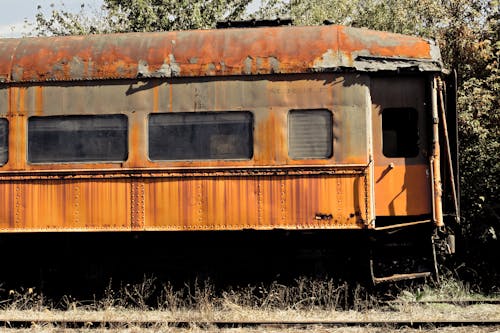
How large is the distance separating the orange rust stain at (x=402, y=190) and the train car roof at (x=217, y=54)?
4.35 ft

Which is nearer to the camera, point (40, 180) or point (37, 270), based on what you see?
point (40, 180)

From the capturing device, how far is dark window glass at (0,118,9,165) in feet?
31.4

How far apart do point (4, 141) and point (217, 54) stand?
308 cm

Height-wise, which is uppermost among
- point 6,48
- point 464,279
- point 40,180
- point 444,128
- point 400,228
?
point 6,48

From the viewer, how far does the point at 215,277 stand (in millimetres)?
9891

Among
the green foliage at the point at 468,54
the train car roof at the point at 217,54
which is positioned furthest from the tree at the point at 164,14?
the train car roof at the point at 217,54

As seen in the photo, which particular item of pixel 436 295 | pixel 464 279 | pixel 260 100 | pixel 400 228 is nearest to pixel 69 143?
pixel 260 100

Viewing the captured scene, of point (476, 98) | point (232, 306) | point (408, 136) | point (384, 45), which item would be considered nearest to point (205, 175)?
point (232, 306)

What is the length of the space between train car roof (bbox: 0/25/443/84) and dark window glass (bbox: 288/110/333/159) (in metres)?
0.58

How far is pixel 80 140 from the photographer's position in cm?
948

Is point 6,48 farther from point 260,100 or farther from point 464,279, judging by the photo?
point 464,279

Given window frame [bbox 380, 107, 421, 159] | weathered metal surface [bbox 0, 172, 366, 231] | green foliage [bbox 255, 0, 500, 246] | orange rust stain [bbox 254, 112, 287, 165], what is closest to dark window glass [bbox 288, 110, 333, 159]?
orange rust stain [bbox 254, 112, 287, 165]

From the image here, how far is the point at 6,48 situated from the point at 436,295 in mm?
7399

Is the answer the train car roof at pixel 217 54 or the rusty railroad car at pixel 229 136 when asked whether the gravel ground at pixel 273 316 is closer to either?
the rusty railroad car at pixel 229 136
